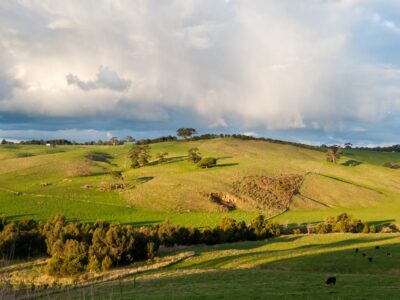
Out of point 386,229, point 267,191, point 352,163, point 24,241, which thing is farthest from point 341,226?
point 352,163

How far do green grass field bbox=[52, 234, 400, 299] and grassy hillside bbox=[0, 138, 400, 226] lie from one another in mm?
31689

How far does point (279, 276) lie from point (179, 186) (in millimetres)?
77259

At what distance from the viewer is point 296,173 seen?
424 feet

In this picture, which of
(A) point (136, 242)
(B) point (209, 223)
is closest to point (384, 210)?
(B) point (209, 223)

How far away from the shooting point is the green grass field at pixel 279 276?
21.9m

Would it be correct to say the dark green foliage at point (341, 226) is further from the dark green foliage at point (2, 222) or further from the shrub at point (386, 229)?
the dark green foliage at point (2, 222)

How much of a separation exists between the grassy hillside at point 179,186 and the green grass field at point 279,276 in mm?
31689

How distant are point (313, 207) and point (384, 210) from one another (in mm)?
17700

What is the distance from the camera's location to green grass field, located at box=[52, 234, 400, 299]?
21.9 metres

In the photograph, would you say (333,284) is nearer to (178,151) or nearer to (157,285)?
(157,285)

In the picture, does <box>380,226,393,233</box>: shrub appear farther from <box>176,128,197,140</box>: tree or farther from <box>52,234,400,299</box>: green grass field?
<box>176,128,197,140</box>: tree

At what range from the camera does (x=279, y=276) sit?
3028cm

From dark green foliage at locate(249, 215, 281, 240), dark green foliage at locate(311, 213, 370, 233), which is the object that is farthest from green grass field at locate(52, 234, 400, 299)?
dark green foliage at locate(311, 213, 370, 233)

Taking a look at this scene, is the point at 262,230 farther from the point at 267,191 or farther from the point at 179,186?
the point at 267,191
